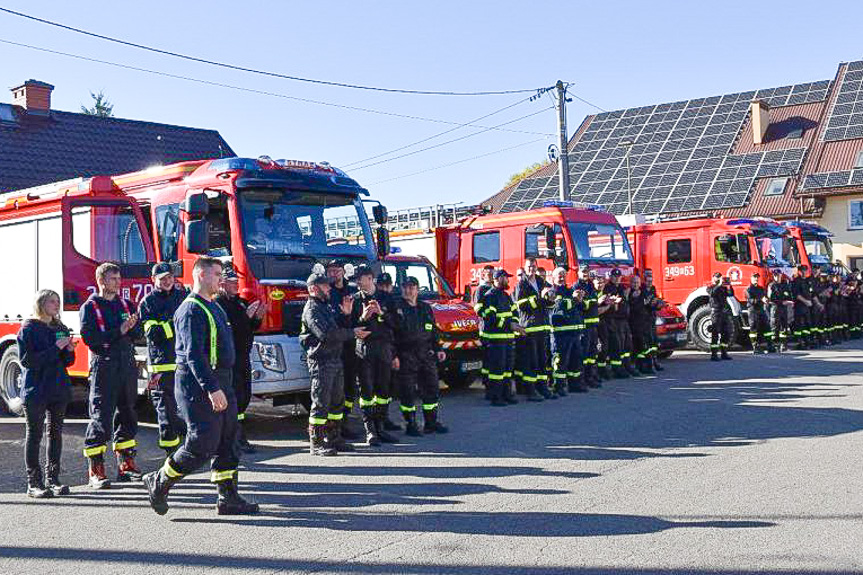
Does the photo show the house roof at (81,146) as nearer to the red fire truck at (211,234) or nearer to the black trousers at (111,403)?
the red fire truck at (211,234)

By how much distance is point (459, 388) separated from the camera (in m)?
13.8

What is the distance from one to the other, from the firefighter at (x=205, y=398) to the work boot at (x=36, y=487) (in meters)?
1.19

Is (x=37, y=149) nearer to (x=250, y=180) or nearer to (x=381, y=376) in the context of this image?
(x=250, y=180)

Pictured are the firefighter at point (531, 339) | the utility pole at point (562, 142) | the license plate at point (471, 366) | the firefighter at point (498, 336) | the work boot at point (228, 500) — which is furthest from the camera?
the utility pole at point (562, 142)

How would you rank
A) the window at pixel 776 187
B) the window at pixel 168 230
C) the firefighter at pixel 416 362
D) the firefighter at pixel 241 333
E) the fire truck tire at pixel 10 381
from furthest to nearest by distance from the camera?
1. the window at pixel 776 187
2. the fire truck tire at pixel 10 381
3. the window at pixel 168 230
4. the firefighter at pixel 416 362
5. the firefighter at pixel 241 333

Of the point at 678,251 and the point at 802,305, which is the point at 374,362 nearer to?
the point at 678,251

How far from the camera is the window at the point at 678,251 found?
62.6 ft

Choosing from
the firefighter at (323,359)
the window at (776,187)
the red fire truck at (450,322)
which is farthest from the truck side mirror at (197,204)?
the window at (776,187)

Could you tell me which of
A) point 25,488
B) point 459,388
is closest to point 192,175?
point 25,488

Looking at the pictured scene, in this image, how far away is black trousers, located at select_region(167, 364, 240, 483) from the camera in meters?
5.82

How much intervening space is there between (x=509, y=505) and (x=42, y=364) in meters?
3.74

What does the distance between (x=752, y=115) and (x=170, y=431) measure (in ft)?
117

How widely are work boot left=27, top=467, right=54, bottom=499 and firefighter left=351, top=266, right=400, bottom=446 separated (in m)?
3.12

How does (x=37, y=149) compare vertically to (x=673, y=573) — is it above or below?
above
